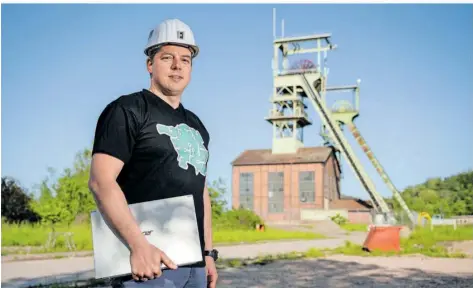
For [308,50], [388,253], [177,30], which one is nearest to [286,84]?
[308,50]

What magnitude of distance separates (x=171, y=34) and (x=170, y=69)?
0.12 metres

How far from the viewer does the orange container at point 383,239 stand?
12.8 meters

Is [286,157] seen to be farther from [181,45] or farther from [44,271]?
[181,45]

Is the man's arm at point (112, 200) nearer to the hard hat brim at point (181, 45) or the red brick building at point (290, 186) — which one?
the hard hat brim at point (181, 45)

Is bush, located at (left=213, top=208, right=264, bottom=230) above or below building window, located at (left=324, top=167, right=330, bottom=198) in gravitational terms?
below

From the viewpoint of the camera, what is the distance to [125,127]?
181 cm

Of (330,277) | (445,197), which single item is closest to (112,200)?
(330,277)

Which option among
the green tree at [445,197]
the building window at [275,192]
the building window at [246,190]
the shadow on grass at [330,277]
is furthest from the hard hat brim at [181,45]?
the building window at [246,190]

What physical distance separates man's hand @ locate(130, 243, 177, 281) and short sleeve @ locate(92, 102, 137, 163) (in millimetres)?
293

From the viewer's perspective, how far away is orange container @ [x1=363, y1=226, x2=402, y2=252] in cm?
1282

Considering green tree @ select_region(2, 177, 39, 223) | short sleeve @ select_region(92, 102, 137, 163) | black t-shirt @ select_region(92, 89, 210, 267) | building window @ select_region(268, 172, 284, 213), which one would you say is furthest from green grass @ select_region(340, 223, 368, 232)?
short sleeve @ select_region(92, 102, 137, 163)

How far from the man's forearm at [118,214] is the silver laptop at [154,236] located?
56mm

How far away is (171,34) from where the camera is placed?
77.1 inches

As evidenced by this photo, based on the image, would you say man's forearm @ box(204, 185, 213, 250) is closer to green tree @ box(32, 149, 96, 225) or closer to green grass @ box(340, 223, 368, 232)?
green tree @ box(32, 149, 96, 225)
